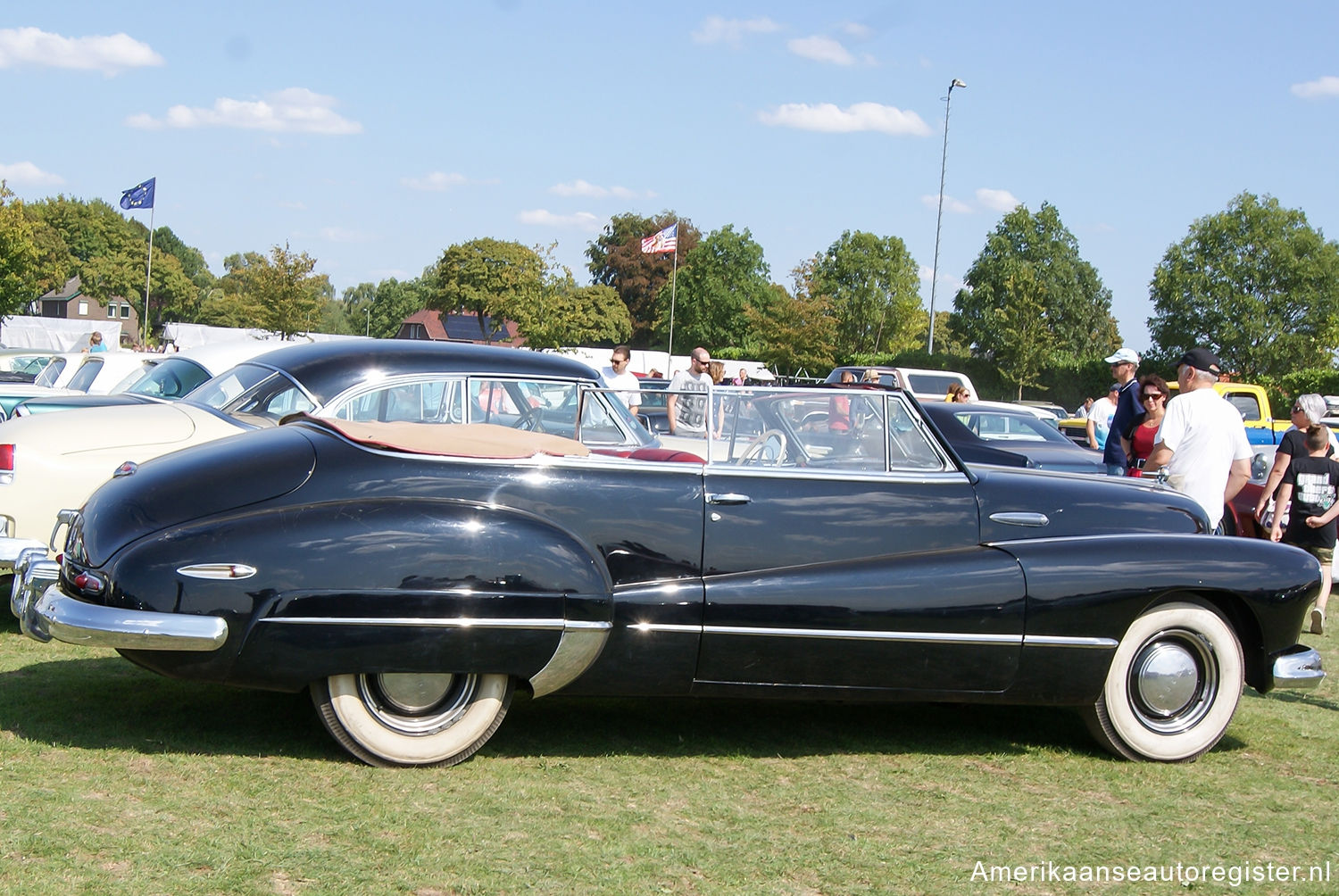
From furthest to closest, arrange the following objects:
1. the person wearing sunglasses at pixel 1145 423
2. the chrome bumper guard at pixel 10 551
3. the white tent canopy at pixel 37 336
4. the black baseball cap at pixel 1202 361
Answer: the white tent canopy at pixel 37 336, the person wearing sunglasses at pixel 1145 423, the black baseball cap at pixel 1202 361, the chrome bumper guard at pixel 10 551

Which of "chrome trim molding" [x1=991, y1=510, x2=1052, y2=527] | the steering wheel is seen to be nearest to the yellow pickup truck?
"chrome trim molding" [x1=991, y1=510, x2=1052, y2=527]

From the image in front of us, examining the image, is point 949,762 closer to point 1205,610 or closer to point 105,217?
point 1205,610

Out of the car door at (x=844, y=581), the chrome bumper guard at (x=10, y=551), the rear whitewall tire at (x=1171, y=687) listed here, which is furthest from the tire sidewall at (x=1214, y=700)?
the chrome bumper guard at (x=10, y=551)

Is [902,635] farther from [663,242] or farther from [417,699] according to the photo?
[663,242]

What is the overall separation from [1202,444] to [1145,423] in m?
1.76

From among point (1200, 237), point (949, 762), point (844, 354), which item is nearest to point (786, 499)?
point (949, 762)

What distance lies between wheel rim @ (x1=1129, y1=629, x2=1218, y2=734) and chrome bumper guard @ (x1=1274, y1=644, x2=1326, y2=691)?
254mm

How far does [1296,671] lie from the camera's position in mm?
4598

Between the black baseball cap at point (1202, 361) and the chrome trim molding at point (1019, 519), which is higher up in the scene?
the black baseball cap at point (1202, 361)

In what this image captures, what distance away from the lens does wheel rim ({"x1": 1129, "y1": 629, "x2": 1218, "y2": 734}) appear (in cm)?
452

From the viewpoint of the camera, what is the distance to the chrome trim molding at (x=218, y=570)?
3766 millimetres

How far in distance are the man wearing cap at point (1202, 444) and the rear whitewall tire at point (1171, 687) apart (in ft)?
5.88

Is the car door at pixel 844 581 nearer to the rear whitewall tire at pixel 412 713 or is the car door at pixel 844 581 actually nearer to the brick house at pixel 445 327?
the rear whitewall tire at pixel 412 713

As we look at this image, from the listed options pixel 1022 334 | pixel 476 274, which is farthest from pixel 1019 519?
pixel 476 274
